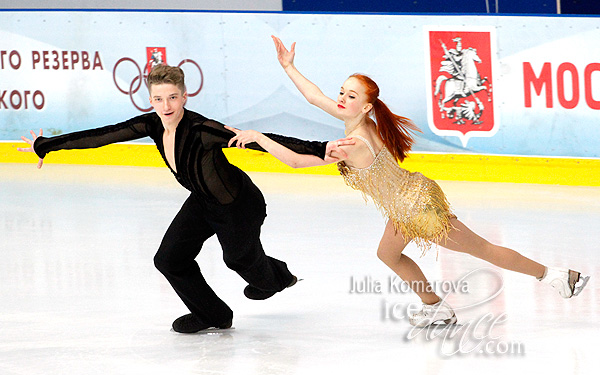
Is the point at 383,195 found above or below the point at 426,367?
above

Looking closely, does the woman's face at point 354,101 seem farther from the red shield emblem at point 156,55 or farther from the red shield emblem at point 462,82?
the red shield emblem at point 156,55

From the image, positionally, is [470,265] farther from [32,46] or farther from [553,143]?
[32,46]

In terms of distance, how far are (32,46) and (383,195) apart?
5.19 m

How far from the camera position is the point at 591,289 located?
4758 millimetres

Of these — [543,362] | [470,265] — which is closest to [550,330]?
[543,362]

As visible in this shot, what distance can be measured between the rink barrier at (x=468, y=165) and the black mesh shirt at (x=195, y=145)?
3.53 meters

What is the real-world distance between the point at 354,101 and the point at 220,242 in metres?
0.77

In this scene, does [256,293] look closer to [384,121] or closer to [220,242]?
[220,242]

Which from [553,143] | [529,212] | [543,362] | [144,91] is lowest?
[543,362]

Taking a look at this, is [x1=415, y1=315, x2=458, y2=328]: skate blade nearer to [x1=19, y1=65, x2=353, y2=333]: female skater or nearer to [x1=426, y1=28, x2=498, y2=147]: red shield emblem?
[x1=19, y1=65, x2=353, y2=333]: female skater

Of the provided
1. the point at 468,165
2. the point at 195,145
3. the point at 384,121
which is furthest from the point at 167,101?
the point at 468,165

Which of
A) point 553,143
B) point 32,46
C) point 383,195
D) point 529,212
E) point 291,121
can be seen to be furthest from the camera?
point 32,46

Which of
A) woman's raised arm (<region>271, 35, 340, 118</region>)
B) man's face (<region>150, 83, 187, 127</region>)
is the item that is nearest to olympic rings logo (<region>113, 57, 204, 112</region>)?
woman's raised arm (<region>271, 35, 340, 118</region>)

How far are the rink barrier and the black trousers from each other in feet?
11.1
